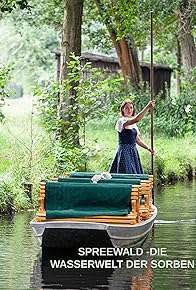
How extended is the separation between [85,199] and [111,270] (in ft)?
3.95

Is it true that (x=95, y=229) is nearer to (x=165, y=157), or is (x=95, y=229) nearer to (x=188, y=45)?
(x=165, y=157)

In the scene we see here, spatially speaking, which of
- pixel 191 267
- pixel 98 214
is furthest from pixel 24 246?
pixel 191 267

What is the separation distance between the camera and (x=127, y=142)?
17125mm

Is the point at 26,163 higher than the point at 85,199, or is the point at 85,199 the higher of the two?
the point at 26,163

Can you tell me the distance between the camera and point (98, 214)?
1354 cm

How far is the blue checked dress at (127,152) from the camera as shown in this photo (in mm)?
17047

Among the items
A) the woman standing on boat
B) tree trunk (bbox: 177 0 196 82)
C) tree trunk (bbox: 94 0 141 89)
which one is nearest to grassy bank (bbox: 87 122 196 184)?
tree trunk (bbox: 177 0 196 82)

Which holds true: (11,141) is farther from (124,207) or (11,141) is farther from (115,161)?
(124,207)

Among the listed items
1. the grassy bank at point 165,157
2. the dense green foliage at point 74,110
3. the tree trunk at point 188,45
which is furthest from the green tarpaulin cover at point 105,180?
the tree trunk at point 188,45

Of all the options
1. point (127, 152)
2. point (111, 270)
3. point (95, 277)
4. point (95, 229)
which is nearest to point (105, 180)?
point (95, 229)

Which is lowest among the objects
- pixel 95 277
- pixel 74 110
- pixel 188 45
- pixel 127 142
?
pixel 95 277

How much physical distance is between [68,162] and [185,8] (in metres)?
14.4

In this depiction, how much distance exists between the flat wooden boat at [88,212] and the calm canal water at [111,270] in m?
0.44

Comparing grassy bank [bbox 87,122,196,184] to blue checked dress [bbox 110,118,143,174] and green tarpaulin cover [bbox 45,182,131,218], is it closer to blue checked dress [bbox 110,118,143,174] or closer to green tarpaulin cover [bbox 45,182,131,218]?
blue checked dress [bbox 110,118,143,174]
